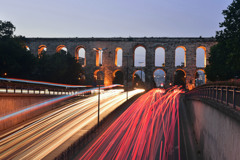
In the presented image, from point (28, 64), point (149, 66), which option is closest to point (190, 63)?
point (149, 66)

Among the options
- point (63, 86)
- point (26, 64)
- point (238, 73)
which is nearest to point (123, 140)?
point (238, 73)

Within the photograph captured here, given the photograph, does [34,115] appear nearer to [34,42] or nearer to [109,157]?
[109,157]

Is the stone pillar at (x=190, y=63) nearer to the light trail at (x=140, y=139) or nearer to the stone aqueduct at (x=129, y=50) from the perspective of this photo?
the stone aqueduct at (x=129, y=50)

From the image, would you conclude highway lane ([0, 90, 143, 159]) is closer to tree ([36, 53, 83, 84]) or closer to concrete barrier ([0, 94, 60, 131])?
concrete barrier ([0, 94, 60, 131])

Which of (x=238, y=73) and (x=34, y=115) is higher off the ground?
(x=238, y=73)

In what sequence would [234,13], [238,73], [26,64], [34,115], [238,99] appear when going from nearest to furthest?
[238,99] → [234,13] → [34,115] → [238,73] → [26,64]

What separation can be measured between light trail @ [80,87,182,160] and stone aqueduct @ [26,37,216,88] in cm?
3894

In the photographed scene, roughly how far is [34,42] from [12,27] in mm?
22308

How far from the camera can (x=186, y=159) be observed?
18.1m

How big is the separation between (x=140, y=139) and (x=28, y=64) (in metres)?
38.6

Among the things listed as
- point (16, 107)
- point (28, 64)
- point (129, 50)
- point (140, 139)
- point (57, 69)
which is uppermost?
point (129, 50)

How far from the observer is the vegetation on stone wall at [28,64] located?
151 feet

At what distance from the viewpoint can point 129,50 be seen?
7288 cm

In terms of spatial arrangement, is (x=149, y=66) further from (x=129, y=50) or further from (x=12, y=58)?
(x=12, y=58)
